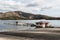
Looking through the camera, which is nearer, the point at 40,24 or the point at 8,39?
the point at 8,39

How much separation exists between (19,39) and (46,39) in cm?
328

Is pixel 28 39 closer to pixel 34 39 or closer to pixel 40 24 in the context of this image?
pixel 34 39

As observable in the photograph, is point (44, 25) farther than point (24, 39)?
Yes

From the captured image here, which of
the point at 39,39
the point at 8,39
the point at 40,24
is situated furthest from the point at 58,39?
the point at 40,24

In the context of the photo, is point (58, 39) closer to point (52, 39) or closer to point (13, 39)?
point (52, 39)

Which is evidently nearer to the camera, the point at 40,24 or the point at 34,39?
the point at 34,39

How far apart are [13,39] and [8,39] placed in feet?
2.04

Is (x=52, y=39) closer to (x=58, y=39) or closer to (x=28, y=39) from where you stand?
(x=58, y=39)

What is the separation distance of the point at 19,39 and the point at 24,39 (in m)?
0.61

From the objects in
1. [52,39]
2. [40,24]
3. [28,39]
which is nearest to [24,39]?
[28,39]

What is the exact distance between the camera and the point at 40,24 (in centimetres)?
4844

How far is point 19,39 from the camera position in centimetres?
2225

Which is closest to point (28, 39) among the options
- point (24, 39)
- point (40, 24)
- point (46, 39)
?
point (24, 39)

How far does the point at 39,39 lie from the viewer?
2225cm
